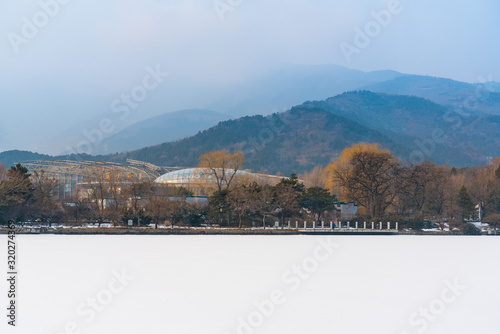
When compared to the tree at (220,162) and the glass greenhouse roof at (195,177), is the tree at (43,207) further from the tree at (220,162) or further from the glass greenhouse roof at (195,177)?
the glass greenhouse roof at (195,177)

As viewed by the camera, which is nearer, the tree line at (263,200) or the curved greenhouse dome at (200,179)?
the tree line at (263,200)

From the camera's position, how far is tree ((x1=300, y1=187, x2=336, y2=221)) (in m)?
49.5

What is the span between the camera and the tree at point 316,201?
4947 centimetres

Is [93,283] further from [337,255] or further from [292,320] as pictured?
[337,255]

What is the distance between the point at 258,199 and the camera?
47750 millimetres

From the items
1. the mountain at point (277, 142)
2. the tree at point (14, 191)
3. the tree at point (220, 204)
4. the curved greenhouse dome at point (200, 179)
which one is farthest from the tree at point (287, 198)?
the mountain at point (277, 142)

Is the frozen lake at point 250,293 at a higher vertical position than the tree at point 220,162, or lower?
lower

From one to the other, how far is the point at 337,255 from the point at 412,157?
15057cm

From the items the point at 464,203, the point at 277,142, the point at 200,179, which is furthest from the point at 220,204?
the point at 277,142

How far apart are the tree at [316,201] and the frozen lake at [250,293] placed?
23.3m

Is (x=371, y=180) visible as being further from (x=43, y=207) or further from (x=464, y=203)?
(x=43, y=207)

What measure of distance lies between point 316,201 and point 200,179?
17186 millimetres

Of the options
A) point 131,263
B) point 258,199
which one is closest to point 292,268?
point 131,263

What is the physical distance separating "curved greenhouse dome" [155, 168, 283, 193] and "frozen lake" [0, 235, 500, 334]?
34.9 metres
